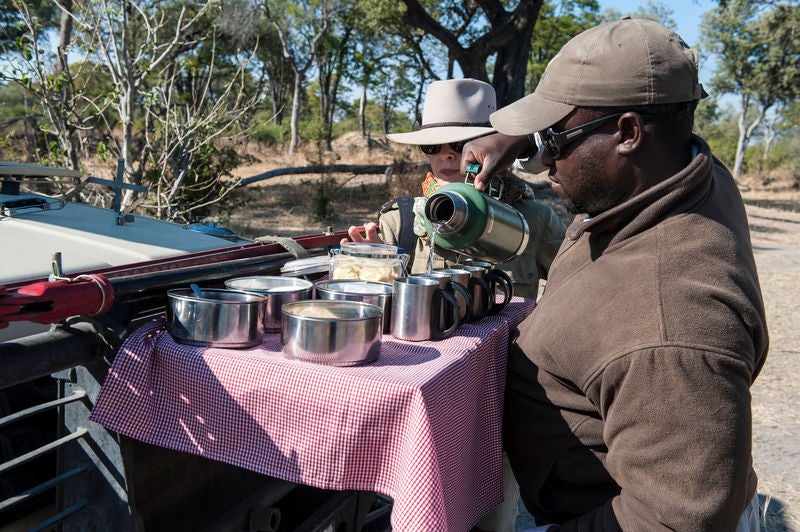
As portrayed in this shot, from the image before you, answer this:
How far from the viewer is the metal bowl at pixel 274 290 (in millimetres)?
1812

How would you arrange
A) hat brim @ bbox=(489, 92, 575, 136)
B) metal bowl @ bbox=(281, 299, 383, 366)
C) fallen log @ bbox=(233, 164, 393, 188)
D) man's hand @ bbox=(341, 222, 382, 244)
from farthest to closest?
fallen log @ bbox=(233, 164, 393, 188) < man's hand @ bbox=(341, 222, 382, 244) < hat brim @ bbox=(489, 92, 575, 136) < metal bowl @ bbox=(281, 299, 383, 366)

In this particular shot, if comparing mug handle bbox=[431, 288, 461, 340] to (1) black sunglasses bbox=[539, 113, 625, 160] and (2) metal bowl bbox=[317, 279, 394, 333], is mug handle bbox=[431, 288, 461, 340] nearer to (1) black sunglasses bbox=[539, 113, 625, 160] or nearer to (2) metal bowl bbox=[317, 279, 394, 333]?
(2) metal bowl bbox=[317, 279, 394, 333]

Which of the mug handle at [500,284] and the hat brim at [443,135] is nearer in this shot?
the mug handle at [500,284]

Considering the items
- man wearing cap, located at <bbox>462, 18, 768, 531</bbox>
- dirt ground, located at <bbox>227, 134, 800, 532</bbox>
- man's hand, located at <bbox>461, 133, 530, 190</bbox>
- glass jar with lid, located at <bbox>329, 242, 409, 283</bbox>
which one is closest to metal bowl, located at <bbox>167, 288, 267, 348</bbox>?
glass jar with lid, located at <bbox>329, 242, 409, 283</bbox>

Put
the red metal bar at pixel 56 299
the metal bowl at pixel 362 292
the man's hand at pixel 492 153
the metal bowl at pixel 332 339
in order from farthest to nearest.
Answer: the man's hand at pixel 492 153 → the metal bowl at pixel 362 292 → the metal bowl at pixel 332 339 → the red metal bar at pixel 56 299

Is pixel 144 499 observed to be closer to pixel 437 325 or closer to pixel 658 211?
pixel 437 325

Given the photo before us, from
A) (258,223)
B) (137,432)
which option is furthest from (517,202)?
(258,223)

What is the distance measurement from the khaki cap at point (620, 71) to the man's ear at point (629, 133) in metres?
0.04

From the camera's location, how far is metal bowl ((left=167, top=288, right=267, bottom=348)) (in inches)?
62.9

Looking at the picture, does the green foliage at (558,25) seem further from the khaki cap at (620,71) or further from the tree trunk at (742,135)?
the khaki cap at (620,71)

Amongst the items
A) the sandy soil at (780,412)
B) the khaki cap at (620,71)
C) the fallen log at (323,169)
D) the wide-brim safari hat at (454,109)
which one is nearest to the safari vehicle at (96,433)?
the wide-brim safari hat at (454,109)

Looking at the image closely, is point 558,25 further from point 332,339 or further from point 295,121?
point 332,339

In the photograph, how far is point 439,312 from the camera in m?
1.81

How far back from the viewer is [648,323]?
1487mm
